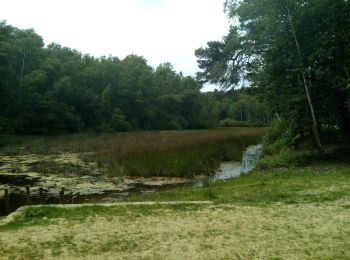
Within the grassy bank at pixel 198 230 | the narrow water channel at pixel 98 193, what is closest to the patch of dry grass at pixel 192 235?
the grassy bank at pixel 198 230

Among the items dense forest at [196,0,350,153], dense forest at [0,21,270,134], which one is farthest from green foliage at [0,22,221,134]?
dense forest at [196,0,350,153]

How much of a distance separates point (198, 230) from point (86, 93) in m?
46.6

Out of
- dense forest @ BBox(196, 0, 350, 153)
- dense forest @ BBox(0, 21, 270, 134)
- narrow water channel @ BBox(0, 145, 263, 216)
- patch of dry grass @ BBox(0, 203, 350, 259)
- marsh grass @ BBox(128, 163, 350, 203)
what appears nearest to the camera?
patch of dry grass @ BBox(0, 203, 350, 259)

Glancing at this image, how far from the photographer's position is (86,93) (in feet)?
171

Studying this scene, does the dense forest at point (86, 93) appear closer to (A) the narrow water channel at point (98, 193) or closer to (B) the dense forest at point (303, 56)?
(B) the dense forest at point (303, 56)

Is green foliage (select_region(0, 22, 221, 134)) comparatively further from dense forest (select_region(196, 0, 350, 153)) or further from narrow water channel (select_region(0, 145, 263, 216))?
dense forest (select_region(196, 0, 350, 153))

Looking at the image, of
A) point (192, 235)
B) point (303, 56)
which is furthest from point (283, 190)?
point (303, 56)

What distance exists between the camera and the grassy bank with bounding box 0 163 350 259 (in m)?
6.20

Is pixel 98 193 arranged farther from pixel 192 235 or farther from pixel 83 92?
pixel 83 92

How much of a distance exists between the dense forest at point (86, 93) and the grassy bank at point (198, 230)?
2032 cm

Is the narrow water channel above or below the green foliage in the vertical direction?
below

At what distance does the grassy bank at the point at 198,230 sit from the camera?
620cm

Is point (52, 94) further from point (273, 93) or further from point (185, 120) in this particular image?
point (273, 93)

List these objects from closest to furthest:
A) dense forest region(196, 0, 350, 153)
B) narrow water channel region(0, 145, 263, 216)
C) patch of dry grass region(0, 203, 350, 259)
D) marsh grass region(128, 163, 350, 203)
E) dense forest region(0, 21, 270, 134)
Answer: patch of dry grass region(0, 203, 350, 259), marsh grass region(128, 163, 350, 203), narrow water channel region(0, 145, 263, 216), dense forest region(196, 0, 350, 153), dense forest region(0, 21, 270, 134)
